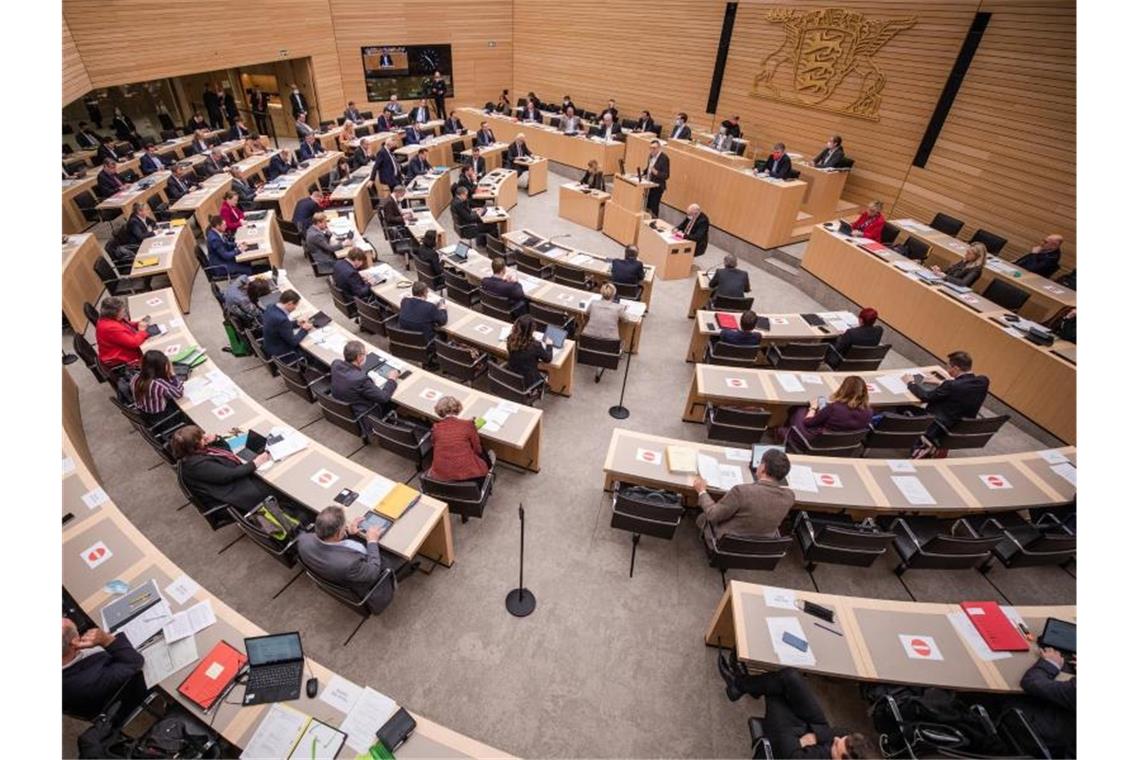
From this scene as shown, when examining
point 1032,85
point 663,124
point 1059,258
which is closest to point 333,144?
point 663,124

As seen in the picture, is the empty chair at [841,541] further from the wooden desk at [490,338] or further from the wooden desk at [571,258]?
the wooden desk at [571,258]

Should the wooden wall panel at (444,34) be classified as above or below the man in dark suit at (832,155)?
above

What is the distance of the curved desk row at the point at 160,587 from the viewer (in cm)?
303

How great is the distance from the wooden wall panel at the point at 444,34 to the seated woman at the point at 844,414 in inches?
763

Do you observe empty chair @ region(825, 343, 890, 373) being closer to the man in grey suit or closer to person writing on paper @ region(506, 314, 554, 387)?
person writing on paper @ region(506, 314, 554, 387)

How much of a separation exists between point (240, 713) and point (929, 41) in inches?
585

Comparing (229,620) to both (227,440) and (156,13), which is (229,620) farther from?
(156,13)

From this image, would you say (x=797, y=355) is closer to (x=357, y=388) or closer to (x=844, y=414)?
(x=844, y=414)

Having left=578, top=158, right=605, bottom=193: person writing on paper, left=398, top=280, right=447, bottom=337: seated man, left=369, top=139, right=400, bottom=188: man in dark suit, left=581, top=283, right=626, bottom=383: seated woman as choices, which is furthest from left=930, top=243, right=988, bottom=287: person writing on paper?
left=369, top=139, right=400, bottom=188: man in dark suit

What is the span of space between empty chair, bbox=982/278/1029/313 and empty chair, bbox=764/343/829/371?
3.43 metres

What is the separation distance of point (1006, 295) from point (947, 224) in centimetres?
314

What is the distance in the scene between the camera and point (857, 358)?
23.2ft

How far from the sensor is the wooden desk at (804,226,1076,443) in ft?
22.4

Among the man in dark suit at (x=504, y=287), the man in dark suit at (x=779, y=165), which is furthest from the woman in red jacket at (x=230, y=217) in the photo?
the man in dark suit at (x=779, y=165)
